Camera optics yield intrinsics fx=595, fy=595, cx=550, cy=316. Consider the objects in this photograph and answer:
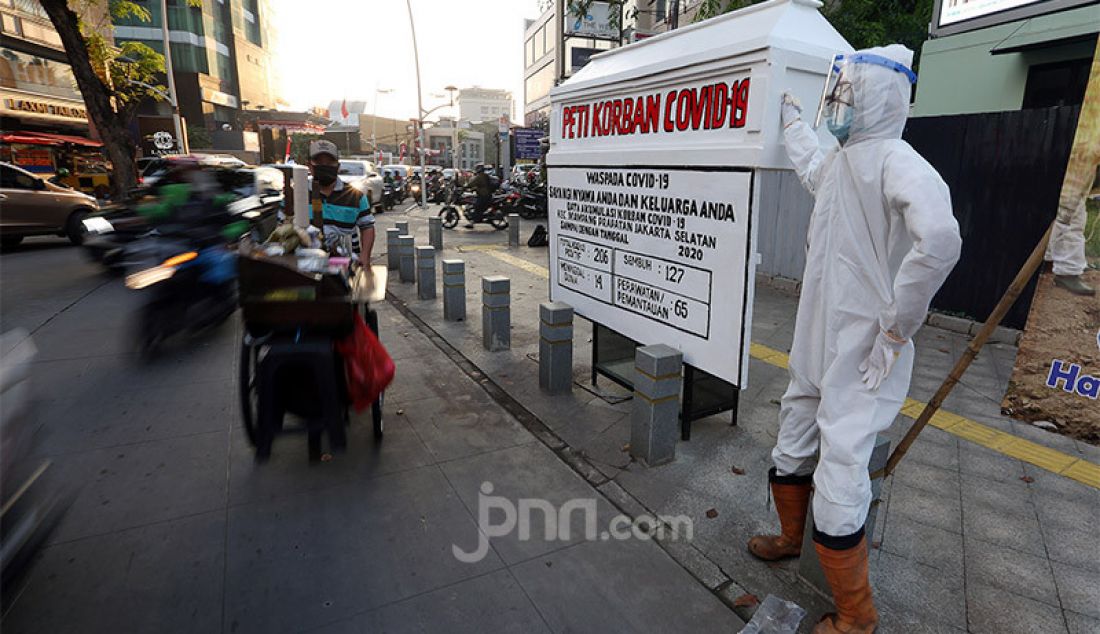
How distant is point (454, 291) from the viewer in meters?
7.06

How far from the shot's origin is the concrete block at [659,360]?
3.60 meters

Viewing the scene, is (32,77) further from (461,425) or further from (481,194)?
(461,425)

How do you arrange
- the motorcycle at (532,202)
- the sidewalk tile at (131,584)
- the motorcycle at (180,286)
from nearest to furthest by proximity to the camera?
the sidewalk tile at (131,584) → the motorcycle at (180,286) → the motorcycle at (532,202)

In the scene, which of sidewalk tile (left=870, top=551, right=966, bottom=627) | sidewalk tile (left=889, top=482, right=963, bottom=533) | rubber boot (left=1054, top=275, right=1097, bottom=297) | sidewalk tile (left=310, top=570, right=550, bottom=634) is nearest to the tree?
sidewalk tile (left=310, top=570, right=550, bottom=634)

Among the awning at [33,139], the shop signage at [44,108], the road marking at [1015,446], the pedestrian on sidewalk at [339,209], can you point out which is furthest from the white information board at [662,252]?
the shop signage at [44,108]

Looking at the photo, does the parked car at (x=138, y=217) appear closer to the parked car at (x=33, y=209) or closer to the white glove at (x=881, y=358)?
the parked car at (x=33, y=209)

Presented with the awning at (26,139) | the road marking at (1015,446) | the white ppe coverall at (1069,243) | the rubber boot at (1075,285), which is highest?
the awning at (26,139)

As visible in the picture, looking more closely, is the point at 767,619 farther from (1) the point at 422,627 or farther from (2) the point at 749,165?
(2) the point at 749,165

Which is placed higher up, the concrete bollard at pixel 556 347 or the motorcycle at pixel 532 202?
the motorcycle at pixel 532 202

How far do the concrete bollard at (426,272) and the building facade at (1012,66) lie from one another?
305 inches

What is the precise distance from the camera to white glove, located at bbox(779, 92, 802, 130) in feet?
10.0

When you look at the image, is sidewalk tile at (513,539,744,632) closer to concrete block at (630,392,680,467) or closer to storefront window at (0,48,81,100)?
concrete block at (630,392,680,467)

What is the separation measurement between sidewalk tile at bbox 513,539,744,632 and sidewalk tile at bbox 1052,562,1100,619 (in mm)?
1519

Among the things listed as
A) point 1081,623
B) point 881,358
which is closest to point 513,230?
point 881,358
